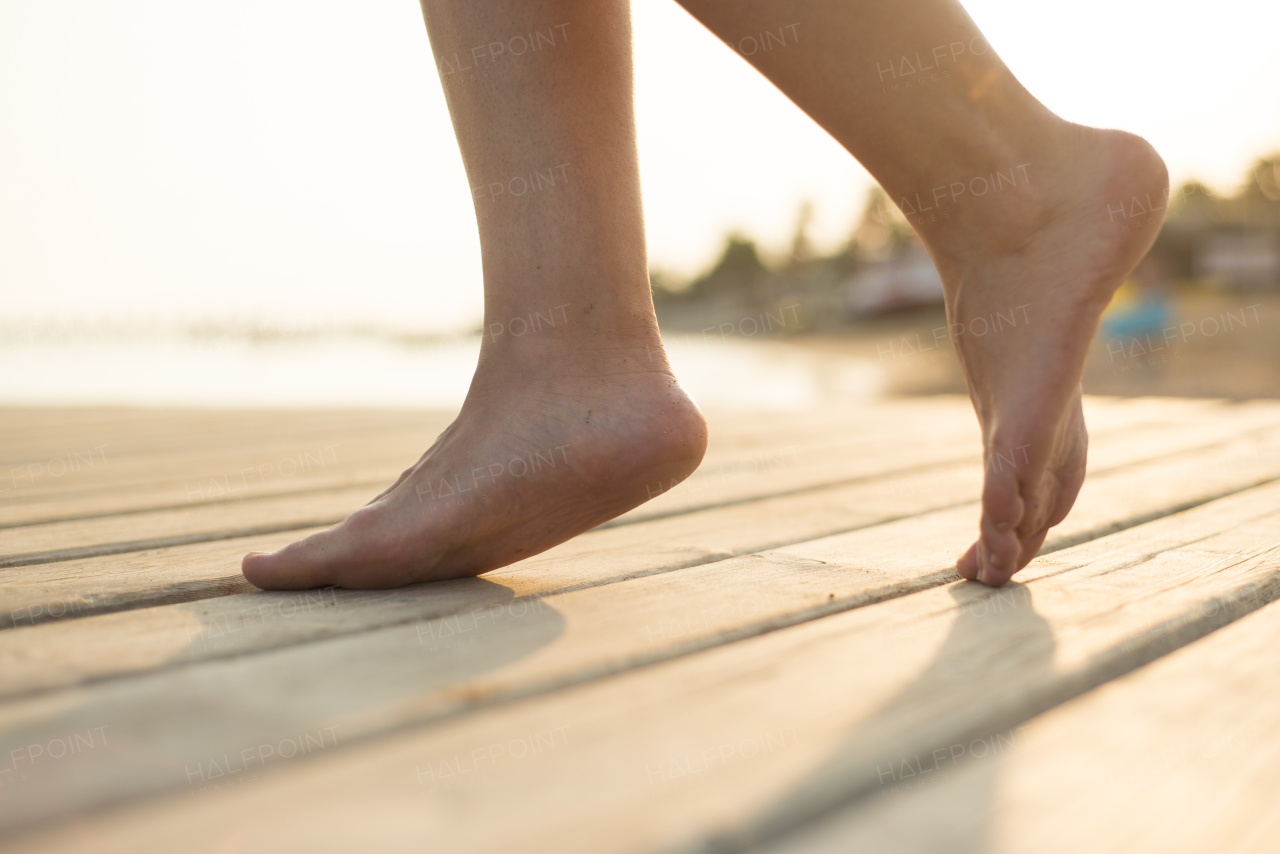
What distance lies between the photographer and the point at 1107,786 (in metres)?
0.36

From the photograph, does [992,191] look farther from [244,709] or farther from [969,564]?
[244,709]

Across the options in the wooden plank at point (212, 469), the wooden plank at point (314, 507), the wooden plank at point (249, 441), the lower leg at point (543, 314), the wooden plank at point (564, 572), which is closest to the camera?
the wooden plank at point (564, 572)

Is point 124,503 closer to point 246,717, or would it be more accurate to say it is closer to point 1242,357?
point 246,717

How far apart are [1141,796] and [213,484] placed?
1336mm

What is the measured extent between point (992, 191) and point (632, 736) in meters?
0.51

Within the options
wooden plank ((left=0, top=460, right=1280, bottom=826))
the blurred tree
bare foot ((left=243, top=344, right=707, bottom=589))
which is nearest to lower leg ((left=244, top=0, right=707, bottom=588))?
bare foot ((left=243, top=344, right=707, bottom=589))

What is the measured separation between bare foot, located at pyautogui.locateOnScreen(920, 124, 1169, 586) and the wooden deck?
3.0 inches

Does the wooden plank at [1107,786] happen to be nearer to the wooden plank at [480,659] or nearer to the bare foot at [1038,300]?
the wooden plank at [480,659]

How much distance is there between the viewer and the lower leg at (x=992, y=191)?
2.07 ft

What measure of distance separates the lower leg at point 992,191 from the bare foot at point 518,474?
264 mm

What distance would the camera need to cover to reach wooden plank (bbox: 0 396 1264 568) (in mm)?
919

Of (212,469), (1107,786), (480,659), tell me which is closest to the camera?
(1107,786)

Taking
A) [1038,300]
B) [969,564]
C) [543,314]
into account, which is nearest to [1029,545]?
[969,564]

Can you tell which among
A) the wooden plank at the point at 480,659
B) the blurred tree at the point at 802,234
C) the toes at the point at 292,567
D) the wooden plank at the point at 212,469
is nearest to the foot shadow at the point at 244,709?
the wooden plank at the point at 480,659
